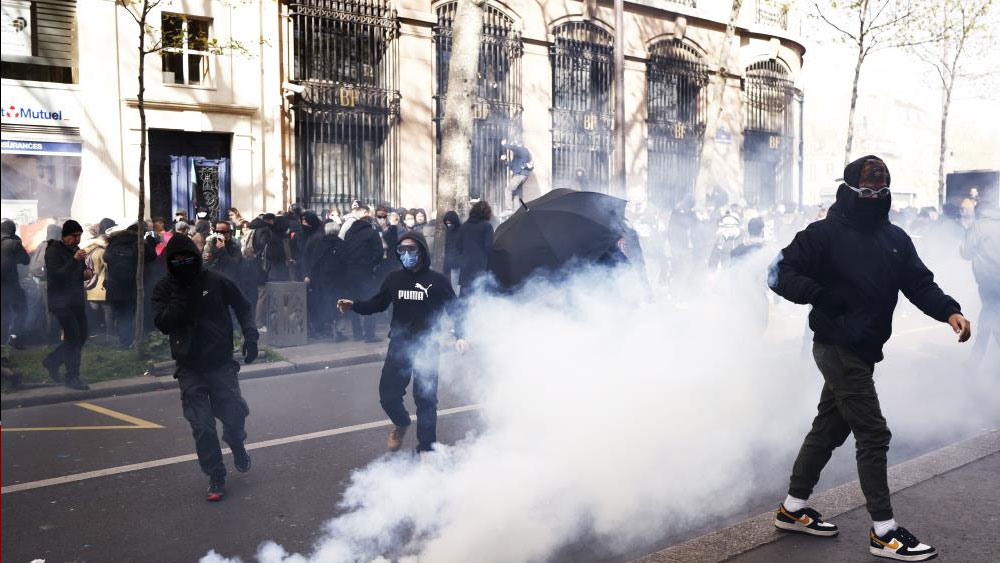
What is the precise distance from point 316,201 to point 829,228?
14.2m

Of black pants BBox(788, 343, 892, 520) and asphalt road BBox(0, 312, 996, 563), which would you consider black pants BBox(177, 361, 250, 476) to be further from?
black pants BBox(788, 343, 892, 520)

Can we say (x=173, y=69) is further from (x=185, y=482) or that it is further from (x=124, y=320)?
(x=185, y=482)

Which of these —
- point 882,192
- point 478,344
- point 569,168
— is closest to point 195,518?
point 478,344

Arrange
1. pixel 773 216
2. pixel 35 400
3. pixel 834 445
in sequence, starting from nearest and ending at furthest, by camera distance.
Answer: pixel 834 445
pixel 35 400
pixel 773 216

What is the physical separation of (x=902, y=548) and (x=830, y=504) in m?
0.80

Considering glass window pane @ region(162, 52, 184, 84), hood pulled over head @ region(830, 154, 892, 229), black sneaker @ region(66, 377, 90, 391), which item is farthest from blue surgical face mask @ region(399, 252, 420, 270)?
glass window pane @ region(162, 52, 184, 84)

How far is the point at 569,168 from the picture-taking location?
2108 cm

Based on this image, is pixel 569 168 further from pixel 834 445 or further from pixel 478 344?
pixel 834 445

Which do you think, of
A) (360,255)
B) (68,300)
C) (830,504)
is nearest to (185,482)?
(68,300)

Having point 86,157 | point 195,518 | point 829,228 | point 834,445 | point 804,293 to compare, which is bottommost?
point 195,518

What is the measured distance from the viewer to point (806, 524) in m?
4.36

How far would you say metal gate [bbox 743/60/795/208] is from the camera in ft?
86.8

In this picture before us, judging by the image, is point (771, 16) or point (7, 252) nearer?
point (7, 252)

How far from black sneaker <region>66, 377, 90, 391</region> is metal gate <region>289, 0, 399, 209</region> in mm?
8689
